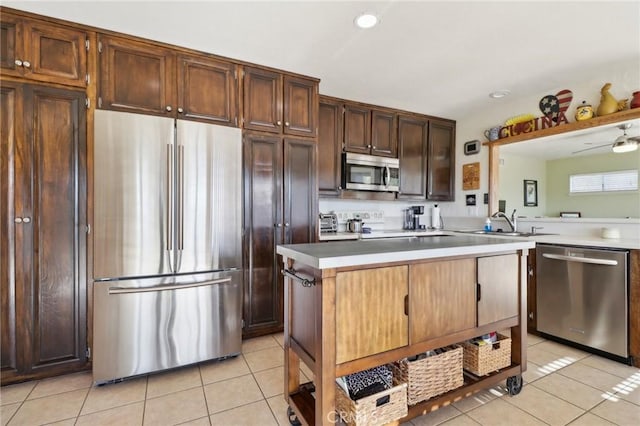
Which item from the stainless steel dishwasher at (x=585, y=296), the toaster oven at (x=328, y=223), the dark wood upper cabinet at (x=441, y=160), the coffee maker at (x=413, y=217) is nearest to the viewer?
the stainless steel dishwasher at (x=585, y=296)

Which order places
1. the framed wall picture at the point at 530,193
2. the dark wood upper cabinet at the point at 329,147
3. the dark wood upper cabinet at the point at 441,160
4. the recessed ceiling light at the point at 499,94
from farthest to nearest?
the framed wall picture at the point at 530,193, the dark wood upper cabinet at the point at 441,160, the dark wood upper cabinet at the point at 329,147, the recessed ceiling light at the point at 499,94

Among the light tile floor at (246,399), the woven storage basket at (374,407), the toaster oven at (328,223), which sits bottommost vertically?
the light tile floor at (246,399)

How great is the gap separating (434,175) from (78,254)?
13.5 ft

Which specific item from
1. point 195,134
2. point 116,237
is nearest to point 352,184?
point 195,134

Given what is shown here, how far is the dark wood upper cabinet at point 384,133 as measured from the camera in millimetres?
3812

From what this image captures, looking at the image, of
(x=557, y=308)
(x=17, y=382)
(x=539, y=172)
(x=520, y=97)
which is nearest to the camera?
(x=17, y=382)

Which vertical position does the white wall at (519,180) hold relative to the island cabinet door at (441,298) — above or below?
above

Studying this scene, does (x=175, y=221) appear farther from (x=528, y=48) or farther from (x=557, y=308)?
(x=557, y=308)

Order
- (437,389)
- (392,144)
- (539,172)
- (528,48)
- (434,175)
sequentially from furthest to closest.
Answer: (539,172)
(434,175)
(392,144)
(528,48)
(437,389)

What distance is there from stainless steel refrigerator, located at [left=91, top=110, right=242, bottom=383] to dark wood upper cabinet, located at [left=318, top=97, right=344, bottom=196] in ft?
4.24

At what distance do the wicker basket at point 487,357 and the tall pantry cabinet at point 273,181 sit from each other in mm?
1637

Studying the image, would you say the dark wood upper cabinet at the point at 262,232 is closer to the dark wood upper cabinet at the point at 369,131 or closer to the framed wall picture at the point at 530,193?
the dark wood upper cabinet at the point at 369,131

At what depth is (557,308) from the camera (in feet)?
8.73

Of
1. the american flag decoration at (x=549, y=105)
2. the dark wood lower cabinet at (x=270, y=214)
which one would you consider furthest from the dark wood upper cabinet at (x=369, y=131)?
the american flag decoration at (x=549, y=105)
